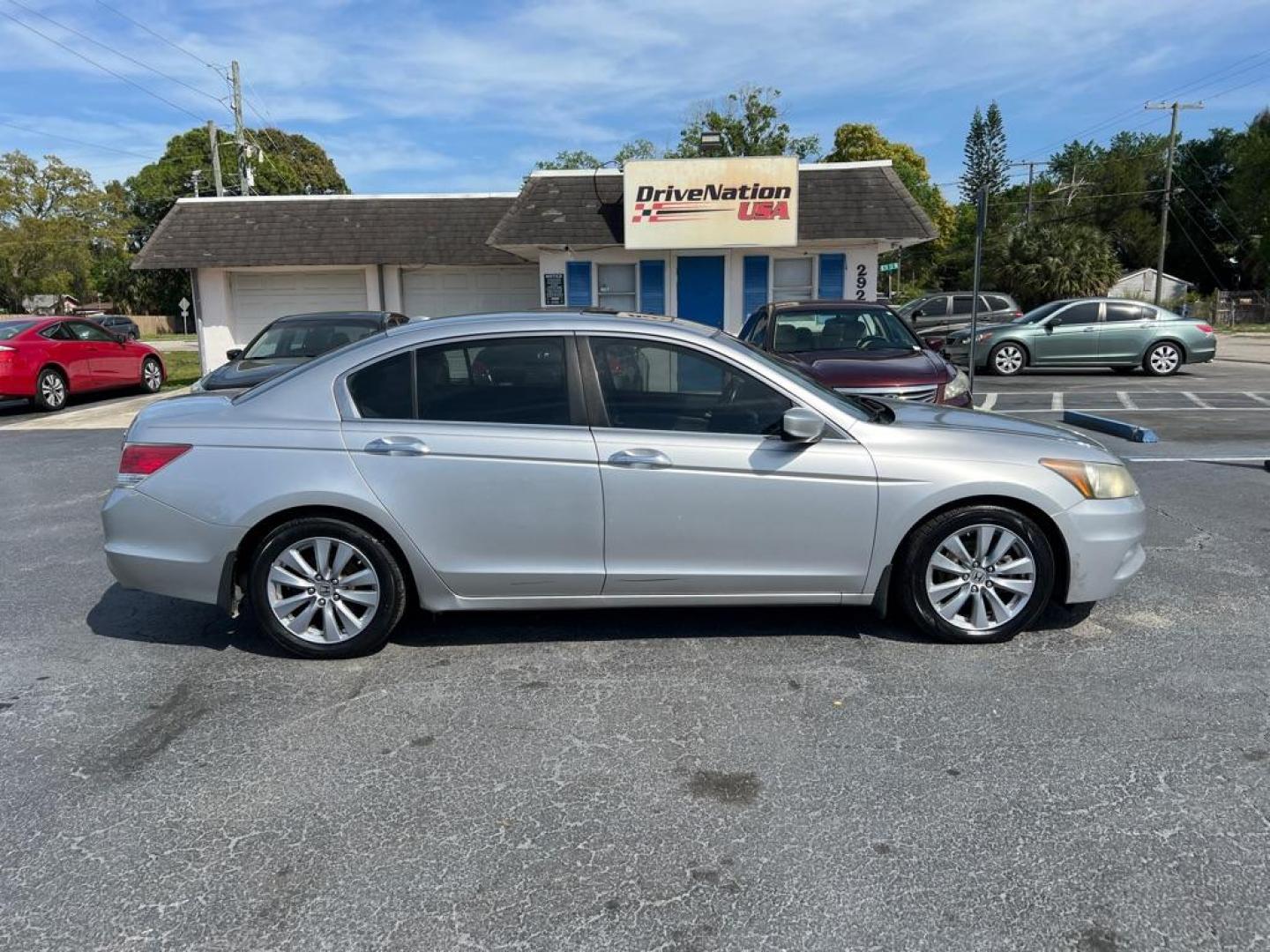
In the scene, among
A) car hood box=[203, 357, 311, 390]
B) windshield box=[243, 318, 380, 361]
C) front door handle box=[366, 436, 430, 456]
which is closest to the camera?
front door handle box=[366, 436, 430, 456]

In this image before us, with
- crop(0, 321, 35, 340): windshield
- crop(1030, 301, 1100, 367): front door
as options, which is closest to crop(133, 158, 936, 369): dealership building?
crop(0, 321, 35, 340): windshield

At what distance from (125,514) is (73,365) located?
44.5 feet

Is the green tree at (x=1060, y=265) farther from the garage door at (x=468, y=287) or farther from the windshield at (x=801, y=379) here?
the windshield at (x=801, y=379)

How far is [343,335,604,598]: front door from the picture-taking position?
4.27 m

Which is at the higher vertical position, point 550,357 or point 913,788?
point 550,357

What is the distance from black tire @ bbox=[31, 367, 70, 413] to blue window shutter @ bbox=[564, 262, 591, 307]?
28.4 feet

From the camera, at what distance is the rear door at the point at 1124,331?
18.2 m

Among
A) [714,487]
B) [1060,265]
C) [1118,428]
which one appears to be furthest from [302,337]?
[1060,265]

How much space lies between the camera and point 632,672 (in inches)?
167

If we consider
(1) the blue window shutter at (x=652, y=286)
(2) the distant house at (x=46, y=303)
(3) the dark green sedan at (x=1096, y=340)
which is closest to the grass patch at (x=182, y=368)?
(1) the blue window shutter at (x=652, y=286)

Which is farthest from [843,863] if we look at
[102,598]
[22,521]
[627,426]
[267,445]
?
[22,521]

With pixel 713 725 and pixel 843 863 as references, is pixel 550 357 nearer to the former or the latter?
pixel 713 725

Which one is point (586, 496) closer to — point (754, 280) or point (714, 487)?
point (714, 487)

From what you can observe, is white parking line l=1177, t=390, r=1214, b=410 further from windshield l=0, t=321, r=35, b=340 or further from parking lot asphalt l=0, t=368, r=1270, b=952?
windshield l=0, t=321, r=35, b=340
